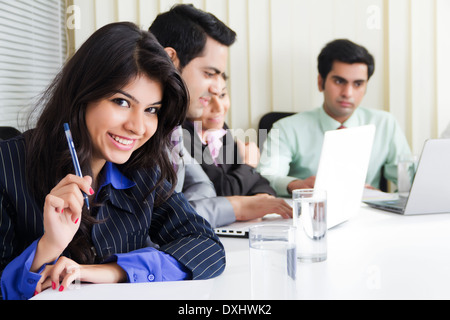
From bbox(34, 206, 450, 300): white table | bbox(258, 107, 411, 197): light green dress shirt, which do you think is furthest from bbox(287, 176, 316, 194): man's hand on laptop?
bbox(258, 107, 411, 197): light green dress shirt

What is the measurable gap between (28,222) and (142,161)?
1.00ft

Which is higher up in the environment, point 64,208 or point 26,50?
point 26,50

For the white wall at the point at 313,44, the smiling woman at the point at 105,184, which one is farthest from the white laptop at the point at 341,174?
the white wall at the point at 313,44

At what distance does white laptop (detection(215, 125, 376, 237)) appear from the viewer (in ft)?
4.11

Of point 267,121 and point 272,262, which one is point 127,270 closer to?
point 272,262

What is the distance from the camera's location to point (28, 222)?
1105mm

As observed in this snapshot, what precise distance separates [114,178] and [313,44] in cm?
211

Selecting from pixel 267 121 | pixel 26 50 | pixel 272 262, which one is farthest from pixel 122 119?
pixel 267 121

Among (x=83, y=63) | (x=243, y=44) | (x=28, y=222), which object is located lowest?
(x=28, y=222)

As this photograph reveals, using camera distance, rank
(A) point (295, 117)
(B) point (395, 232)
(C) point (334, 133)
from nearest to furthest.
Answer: (C) point (334, 133), (B) point (395, 232), (A) point (295, 117)

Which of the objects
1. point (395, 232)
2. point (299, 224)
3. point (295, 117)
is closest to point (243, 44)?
point (295, 117)

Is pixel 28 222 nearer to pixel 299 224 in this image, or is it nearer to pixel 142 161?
pixel 142 161

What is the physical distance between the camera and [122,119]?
1.14 metres

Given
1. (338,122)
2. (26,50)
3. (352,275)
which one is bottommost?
(352,275)
